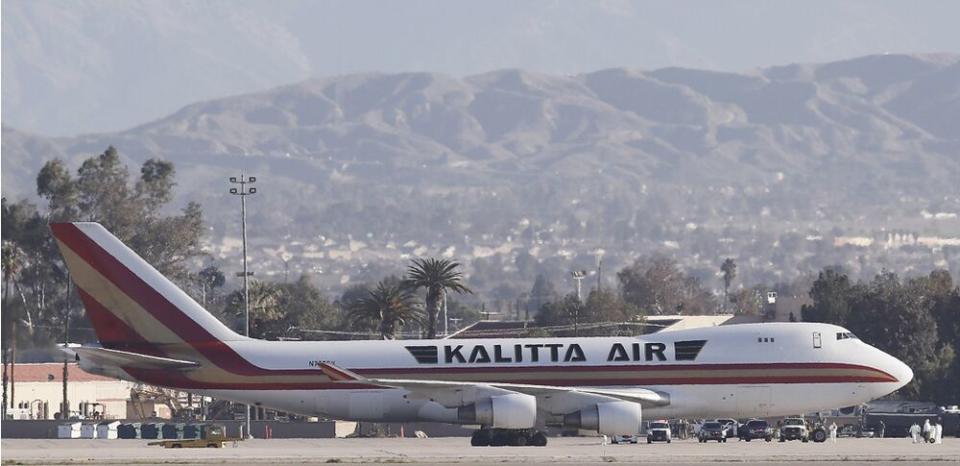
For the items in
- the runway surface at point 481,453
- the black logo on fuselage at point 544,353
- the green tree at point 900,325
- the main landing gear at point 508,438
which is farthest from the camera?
the green tree at point 900,325

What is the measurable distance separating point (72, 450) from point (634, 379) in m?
19.5

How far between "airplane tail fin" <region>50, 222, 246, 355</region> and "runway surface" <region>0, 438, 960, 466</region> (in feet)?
13.1

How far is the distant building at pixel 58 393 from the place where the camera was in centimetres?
12506

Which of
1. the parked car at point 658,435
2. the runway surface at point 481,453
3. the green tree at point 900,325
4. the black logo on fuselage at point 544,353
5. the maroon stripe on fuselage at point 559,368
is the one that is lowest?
the runway surface at point 481,453

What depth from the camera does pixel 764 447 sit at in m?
65.9

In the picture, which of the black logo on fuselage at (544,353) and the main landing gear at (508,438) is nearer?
the main landing gear at (508,438)

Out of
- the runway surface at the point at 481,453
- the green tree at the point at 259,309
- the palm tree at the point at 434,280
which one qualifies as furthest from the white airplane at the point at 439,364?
the green tree at the point at 259,309

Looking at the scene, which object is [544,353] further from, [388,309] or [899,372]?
[388,309]

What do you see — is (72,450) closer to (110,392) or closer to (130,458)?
(130,458)

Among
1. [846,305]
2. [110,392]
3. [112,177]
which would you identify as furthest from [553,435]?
[112,177]

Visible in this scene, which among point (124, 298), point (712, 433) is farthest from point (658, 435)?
point (124, 298)

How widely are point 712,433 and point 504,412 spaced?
19.5 meters

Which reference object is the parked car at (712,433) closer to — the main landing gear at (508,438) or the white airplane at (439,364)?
the white airplane at (439,364)

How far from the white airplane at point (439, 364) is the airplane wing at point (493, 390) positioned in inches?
A: 12.9
